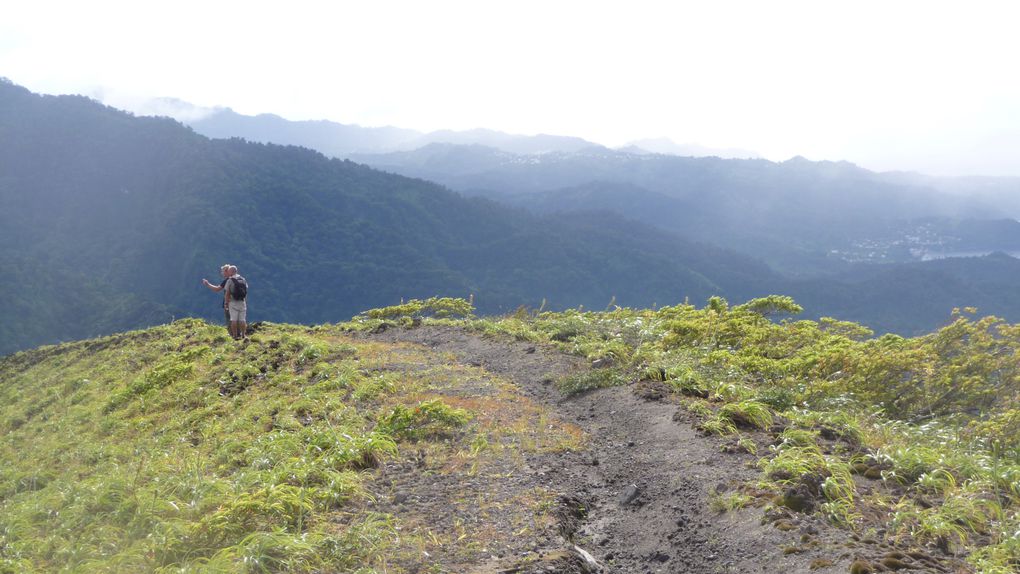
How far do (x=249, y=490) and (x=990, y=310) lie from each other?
505 ft

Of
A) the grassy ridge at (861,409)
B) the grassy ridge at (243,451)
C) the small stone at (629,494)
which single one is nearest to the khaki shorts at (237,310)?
the grassy ridge at (243,451)

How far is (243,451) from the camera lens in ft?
21.2

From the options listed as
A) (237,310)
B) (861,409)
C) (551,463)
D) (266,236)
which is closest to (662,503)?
(551,463)

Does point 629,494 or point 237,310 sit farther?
point 237,310

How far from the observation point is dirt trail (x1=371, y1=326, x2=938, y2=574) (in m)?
4.11

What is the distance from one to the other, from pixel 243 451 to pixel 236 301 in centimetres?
867

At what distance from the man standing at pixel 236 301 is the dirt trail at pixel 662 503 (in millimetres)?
8973

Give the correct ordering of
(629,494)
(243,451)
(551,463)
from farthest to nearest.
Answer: (243,451)
(551,463)
(629,494)

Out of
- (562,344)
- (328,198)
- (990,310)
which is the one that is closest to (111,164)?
(328,198)

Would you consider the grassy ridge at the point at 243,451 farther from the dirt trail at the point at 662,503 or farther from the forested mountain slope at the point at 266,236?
the forested mountain slope at the point at 266,236

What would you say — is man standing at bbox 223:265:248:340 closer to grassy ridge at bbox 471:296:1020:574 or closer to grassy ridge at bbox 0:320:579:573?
grassy ridge at bbox 0:320:579:573

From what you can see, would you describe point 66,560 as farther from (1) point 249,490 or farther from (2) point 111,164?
(2) point 111,164

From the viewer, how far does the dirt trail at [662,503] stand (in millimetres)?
4109

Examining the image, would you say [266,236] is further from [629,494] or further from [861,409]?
[629,494]
